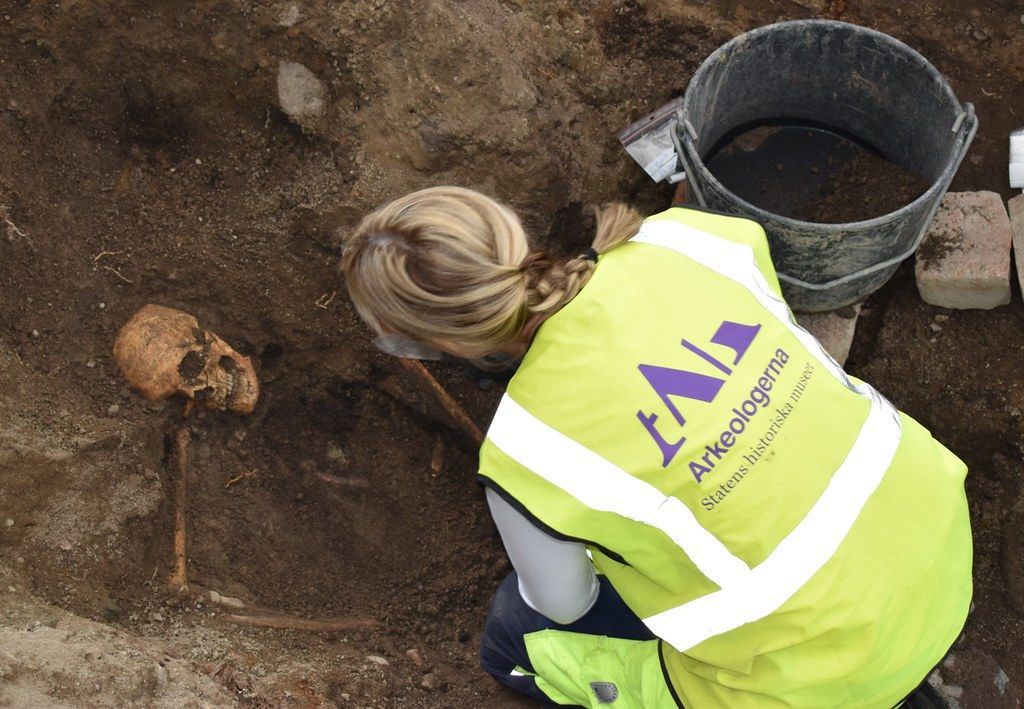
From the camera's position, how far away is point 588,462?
1457mm

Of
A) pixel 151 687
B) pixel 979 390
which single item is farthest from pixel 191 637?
pixel 979 390

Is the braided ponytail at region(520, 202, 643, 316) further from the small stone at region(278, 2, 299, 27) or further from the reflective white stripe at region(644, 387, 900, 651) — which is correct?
the small stone at region(278, 2, 299, 27)

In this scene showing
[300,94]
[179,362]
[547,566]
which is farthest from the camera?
[300,94]

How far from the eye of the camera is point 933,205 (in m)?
2.27

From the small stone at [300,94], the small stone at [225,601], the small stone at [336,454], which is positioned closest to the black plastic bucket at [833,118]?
the small stone at [300,94]

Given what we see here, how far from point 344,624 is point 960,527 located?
184 centimetres

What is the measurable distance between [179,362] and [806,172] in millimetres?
2289

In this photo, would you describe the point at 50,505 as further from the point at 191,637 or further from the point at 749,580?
the point at 749,580

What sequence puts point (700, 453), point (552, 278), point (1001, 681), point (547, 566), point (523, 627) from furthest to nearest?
point (1001, 681), point (523, 627), point (547, 566), point (552, 278), point (700, 453)

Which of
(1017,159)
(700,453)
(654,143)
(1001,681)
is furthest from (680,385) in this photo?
(1017,159)

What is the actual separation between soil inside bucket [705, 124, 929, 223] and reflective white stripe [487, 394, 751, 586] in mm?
1762

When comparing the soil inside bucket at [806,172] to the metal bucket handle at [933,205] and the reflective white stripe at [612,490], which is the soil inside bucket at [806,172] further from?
the reflective white stripe at [612,490]

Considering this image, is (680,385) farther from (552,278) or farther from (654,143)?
(654,143)

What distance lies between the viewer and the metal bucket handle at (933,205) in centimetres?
216
